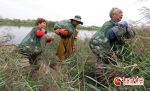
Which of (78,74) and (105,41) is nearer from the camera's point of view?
(78,74)

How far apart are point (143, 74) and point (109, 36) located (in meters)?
1.26

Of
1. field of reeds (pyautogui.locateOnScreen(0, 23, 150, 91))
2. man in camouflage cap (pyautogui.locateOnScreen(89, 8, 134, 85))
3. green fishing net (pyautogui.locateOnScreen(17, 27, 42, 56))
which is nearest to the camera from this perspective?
field of reeds (pyautogui.locateOnScreen(0, 23, 150, 91))

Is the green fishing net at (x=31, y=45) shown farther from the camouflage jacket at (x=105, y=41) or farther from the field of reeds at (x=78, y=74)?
the camouflage jacket at (x=105, y=41)

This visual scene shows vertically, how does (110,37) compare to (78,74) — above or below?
above

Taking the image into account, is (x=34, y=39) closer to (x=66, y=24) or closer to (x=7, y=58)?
(x=66, y=24)

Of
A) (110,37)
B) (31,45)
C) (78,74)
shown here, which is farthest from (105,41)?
(31,45)

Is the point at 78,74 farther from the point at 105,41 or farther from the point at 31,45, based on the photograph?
the point at 31,45

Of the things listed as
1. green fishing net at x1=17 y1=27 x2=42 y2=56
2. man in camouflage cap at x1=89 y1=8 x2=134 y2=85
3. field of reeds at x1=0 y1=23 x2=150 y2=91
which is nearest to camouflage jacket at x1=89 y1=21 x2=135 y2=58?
man in camouflage cap at x1=89 y1=8 x2=134 y2=85

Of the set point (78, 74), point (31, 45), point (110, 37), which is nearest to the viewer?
point (78, 74)

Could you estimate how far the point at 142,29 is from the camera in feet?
8.27

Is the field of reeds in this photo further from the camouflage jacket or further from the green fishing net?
the green fishing net

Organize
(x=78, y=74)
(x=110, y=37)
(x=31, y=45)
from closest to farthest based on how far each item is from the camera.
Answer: (x=78, y=74)
(x=110, y=37)
(x=31, y=45)

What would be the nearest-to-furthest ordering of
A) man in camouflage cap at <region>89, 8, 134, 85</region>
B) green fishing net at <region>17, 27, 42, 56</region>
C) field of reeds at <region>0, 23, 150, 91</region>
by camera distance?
field of reeds at <region>0, 23, 150, 91</region>, man in camouflage cap at <region>89, 8, 134, 85</region>, green fishing net at <region>17, 27, 42, 56</region>

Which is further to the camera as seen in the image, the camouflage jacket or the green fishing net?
the green fishing net
